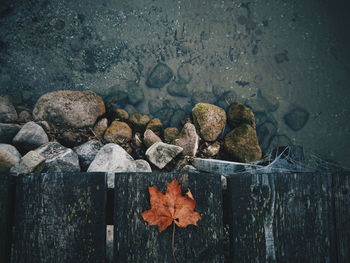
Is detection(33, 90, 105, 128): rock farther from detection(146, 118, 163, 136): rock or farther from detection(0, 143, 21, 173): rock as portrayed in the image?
detection(146, 118, 163, 136): rock

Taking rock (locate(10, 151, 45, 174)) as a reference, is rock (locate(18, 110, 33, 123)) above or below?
above

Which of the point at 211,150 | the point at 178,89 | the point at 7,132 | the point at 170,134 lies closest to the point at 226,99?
the point at 178,89

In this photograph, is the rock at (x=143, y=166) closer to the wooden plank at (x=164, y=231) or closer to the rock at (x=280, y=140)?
the wooden plank at (x=164, y=231)

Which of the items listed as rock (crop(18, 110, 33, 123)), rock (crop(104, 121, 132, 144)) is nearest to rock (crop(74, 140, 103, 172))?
rock (crop(104, 121, 132, 144))

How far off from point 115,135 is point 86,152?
0.50 meters

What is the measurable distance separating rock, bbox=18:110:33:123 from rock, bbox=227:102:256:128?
3307mm

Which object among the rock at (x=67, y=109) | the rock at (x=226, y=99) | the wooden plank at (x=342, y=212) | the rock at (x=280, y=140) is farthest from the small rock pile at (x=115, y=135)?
the wooden plank at (x=342, y=212)

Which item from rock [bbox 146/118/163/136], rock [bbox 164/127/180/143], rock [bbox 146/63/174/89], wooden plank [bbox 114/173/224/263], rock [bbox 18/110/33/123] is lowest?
wooden plank [bbox 114/173/224/263]

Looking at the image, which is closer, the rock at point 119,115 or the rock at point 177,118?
the rock at point 119,115

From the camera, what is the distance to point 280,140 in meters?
4.00

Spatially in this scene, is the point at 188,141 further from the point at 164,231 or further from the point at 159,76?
the point at 164,231

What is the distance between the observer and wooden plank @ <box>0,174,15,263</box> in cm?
140

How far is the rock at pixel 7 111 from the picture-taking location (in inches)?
132

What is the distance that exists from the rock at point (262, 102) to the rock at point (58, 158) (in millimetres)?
3044
